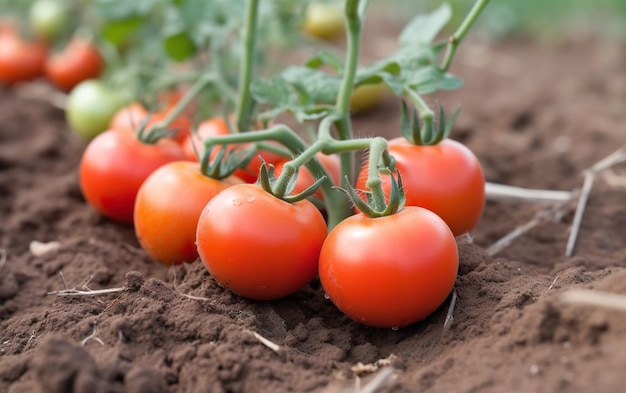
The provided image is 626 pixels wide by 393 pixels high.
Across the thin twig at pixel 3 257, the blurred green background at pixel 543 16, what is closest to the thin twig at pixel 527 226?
the thin twig at pixel 3 257

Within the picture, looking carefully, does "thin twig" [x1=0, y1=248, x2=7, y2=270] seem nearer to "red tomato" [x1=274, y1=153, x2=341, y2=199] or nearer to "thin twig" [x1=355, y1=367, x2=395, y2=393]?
"red tomato" [x1=274, y1=153, x2=341, y2=199]

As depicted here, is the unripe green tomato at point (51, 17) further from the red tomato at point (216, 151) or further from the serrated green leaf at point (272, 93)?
the serrated green leaf at point (272, 93)

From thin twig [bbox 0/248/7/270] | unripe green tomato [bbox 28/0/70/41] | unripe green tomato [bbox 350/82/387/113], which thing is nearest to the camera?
thin twig [bbox 0/248/7/270]

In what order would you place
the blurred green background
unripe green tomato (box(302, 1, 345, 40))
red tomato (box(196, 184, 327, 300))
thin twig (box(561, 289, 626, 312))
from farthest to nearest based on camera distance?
1. the blurred green background
2. unripe green tomato (box(302, 1, 345, 40))
3. red tomato (box(196, 184, 327, 300))
4. thin twig (box(561, 289, 626, 312))

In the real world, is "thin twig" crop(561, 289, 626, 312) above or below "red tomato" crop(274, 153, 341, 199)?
above

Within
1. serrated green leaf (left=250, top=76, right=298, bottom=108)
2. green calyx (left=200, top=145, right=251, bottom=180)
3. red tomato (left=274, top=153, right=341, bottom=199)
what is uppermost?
serrated green leaf (left=250, top=76, right=298, bottom=108)

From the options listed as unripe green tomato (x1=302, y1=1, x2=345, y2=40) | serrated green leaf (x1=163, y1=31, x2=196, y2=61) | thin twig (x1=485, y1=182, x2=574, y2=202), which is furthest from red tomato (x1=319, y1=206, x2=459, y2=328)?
unripe green tomato (x1=302, y1=1, x2=345, y2=40)
